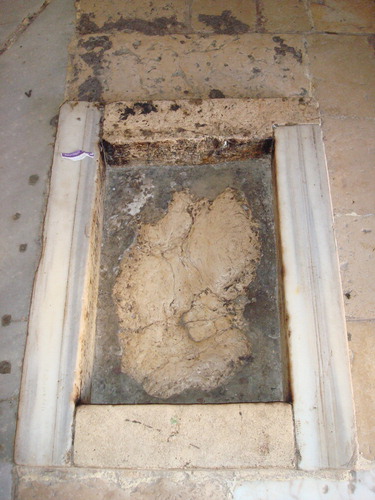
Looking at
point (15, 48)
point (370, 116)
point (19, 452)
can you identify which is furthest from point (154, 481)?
point (15, 48)

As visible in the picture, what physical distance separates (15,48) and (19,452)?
2.17 metres

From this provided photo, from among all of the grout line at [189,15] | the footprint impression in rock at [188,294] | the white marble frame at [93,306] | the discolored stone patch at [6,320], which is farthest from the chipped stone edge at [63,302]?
the grout line at [189,15]

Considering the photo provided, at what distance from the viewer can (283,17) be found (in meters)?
2.44

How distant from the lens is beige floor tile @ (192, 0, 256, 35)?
7.92ft

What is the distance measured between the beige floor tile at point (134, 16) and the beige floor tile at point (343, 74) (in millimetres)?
783

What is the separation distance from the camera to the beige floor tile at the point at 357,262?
185 centimetres

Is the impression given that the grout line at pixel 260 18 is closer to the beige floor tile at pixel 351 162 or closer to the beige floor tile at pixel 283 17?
the beige floor tile at pixel 283 17

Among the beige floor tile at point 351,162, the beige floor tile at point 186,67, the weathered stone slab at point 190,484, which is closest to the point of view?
the weathered stone slab at point 190,484

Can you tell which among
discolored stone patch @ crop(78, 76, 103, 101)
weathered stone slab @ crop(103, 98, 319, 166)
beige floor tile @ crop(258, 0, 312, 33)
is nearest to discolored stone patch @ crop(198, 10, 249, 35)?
beige floor tile @ crop(258, 0, 312, 33)

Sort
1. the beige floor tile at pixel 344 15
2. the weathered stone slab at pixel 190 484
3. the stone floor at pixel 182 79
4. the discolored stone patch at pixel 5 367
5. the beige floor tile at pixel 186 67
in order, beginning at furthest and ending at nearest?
the beige floor tile at pixel 344 15 → the beige floor tile at pixel 186 67 → the stone floor at pixel 182 79 → the discolored stone patch at pixel 5 367 → the weathered stone slab at pixel 190 484

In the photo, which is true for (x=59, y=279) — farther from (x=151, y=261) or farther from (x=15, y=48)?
(x=15, y=48)

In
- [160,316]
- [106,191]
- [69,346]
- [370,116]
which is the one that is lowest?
[69,346]

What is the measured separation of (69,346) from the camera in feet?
5.90

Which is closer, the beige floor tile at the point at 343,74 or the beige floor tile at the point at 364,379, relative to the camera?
the beige floor tile at the point at 364,379
